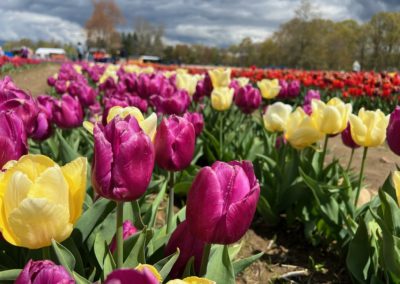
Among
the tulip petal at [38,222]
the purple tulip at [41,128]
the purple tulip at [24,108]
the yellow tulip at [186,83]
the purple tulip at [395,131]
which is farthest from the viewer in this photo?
the yellow tulip at [186,83]

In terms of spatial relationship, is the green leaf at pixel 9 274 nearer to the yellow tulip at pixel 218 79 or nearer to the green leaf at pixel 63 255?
the green leaf at pixel 63 255

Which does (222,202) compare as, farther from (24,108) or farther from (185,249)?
(24,108)

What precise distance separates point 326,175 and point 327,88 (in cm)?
766

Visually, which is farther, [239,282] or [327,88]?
[327,88]

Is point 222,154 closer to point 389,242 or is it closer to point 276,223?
point 276,223

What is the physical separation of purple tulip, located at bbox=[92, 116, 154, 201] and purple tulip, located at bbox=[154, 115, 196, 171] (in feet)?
0.90

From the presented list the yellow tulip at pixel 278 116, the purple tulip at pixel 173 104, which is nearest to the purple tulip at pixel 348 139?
the yellow tulip at pixel 278 116

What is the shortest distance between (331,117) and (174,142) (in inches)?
51.8

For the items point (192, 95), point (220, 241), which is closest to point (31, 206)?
point (220, 241)

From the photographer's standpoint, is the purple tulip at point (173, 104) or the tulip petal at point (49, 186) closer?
the tulip petal at point (49, 186)

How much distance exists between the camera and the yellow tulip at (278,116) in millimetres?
3027

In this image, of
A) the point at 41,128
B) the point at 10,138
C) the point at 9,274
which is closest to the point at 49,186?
the point at 9,274

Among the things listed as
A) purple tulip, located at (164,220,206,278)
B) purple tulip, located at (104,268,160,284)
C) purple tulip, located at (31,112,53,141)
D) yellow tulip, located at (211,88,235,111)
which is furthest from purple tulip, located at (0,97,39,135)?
yellow tulip, located at (211,88,235,111)

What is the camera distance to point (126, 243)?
4.48 ft
